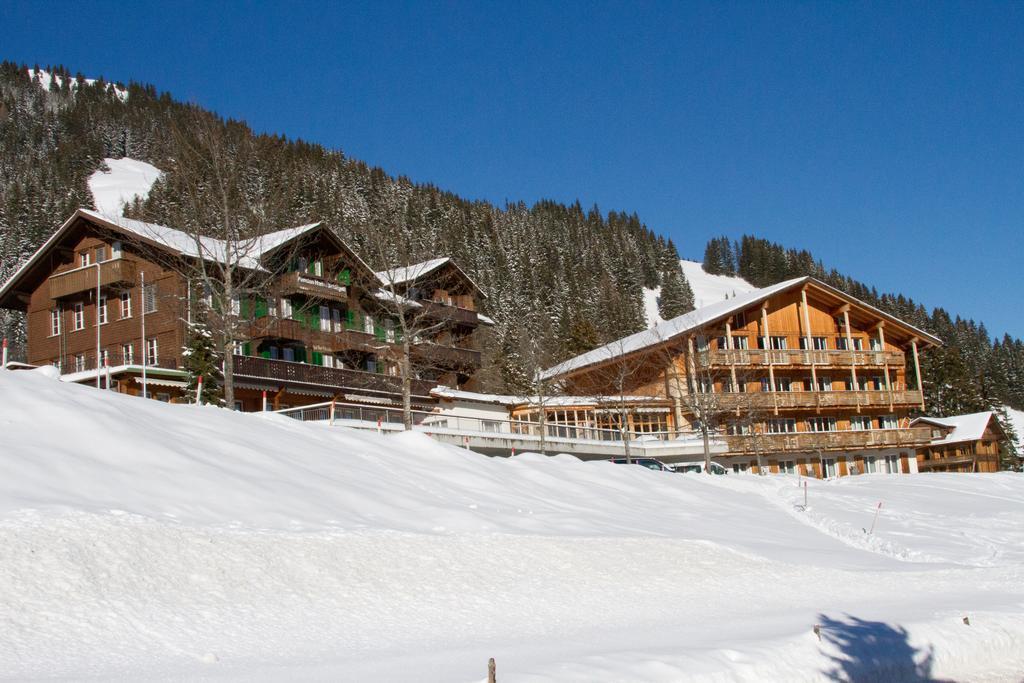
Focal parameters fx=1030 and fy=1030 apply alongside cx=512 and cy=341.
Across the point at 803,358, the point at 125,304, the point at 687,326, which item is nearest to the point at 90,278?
the point at 125,304

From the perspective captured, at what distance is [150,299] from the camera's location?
46.4m

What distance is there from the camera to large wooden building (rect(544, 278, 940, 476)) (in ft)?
187

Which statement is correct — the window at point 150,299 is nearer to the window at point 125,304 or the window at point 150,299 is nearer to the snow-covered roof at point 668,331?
the window at point 125,304

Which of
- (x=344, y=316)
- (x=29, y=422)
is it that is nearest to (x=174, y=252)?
(x=344, y=316)

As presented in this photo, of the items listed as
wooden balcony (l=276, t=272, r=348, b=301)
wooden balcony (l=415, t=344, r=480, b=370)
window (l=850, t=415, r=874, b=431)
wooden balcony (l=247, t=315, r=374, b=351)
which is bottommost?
window (l=850, t=415, r=874, b=431)

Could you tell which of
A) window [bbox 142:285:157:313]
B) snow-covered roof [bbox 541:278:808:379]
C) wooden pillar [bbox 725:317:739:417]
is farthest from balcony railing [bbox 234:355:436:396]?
wooden pillar [bbox 725:317:739:417]

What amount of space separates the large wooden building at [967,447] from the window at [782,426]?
15.8 meters

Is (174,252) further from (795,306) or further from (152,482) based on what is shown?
(795,306)

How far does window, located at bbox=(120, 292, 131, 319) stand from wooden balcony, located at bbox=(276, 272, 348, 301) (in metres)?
6.71

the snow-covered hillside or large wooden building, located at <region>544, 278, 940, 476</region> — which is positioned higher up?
the snow-covered hillside

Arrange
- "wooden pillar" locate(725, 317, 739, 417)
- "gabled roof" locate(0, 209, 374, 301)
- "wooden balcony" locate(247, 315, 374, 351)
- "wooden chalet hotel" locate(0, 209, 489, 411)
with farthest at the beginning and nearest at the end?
1. "wooden pillar" locate(725, 317, 739, 417)
2. "wooden balcony" locate(247, 315, 374, 351)
3. "wooden chalet hotel" locate(0, 209, 489, 411)
4. "gabled roof" locate(0, 209, 374, 301)

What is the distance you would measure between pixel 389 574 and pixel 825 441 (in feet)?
157

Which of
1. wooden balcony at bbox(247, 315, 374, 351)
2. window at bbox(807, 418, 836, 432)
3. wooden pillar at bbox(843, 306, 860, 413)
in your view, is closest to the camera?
wooden balcony at bbox(247, 315, 374, 351)

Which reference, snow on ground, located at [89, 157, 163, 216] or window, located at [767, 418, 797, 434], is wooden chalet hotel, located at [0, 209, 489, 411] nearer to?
window, located at [767, 418, 797, 434]
